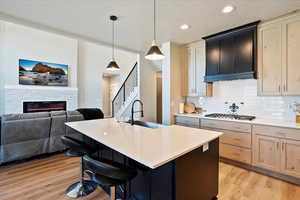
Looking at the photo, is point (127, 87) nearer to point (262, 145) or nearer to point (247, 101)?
point (247, 101)

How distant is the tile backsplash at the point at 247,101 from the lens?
271 cm

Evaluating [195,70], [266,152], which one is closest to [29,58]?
[195,70]

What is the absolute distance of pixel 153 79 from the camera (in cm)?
514

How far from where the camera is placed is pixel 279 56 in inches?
101

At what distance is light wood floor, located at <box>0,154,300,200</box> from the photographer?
2.01 meters

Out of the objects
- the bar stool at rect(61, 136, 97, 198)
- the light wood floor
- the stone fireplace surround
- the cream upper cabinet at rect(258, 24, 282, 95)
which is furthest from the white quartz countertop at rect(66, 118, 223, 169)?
the stone fireplace surround

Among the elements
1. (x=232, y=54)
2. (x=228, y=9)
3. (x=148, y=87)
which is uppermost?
(x=228, y=9)

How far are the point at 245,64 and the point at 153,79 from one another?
9.22ft

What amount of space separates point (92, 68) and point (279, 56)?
711 cm

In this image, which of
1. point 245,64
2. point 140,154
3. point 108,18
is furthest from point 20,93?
point 245,64

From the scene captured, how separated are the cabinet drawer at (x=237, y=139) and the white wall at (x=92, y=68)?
5.32 meters

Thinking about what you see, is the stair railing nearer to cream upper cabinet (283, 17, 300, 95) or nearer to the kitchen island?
cream upper cabinet (283, 17, 300, 95)

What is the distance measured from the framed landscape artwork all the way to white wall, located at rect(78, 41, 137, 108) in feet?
2.81

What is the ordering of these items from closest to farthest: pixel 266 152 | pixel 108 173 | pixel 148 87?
pixel 108 173 < pixel 266 152 < pixel 148 87
